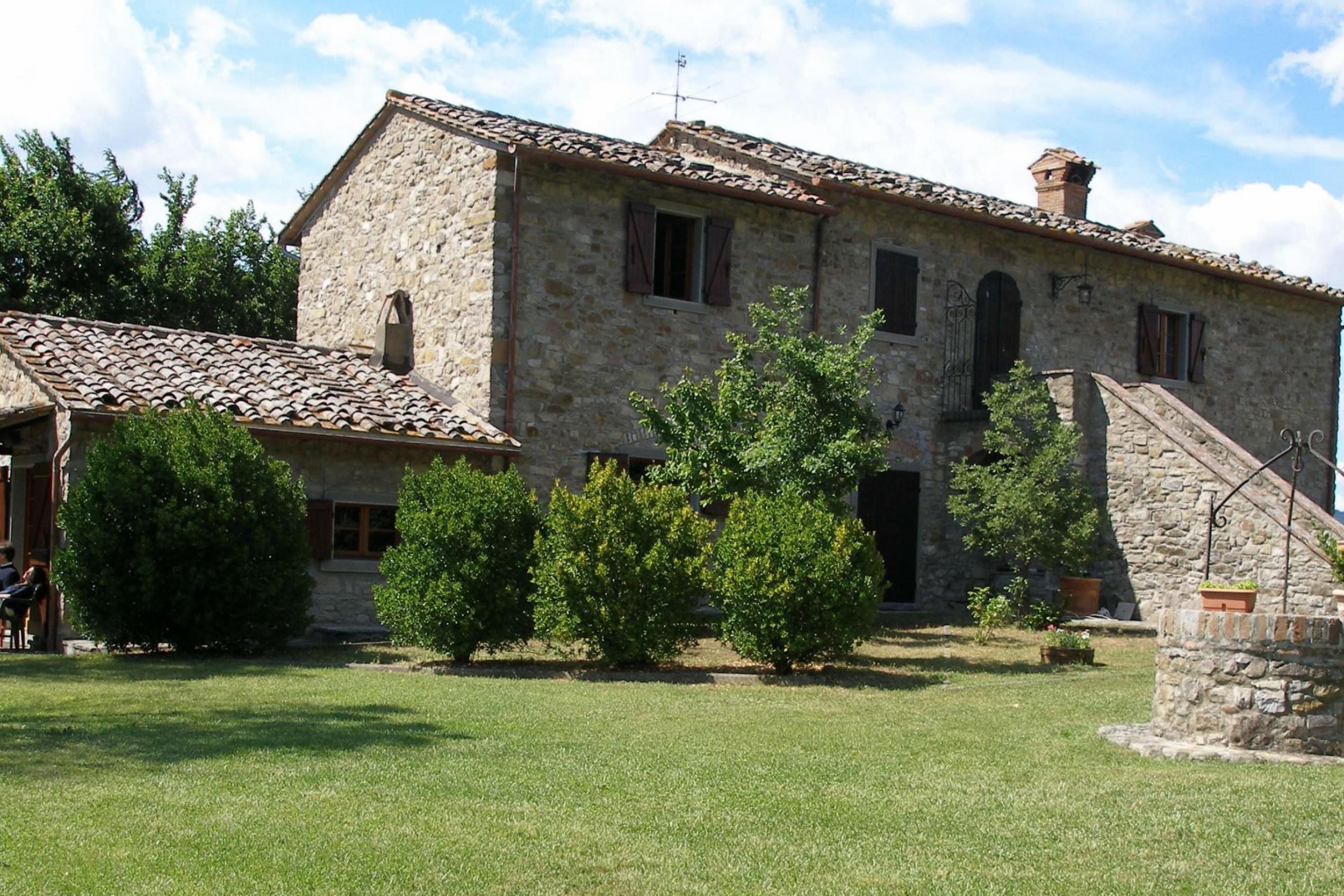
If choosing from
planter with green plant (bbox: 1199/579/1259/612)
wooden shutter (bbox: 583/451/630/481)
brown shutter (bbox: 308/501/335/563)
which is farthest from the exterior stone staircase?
brown shutter (bbox: 308/501/335/563)

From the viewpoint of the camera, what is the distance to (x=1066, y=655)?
13375 millimetres

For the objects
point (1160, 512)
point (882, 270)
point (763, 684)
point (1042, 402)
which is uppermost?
point (882, 270)

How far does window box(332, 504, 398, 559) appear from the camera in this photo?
1496 cm

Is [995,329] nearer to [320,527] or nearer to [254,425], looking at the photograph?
[320,527]

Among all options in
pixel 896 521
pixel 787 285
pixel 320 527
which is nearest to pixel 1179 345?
pixel 896 521

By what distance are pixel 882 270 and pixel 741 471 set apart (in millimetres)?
5924

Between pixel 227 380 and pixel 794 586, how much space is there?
6994 mm

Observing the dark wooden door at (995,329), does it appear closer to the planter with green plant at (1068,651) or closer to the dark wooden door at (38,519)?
the planter with green plant at (1068,651)

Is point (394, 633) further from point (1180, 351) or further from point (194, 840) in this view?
point (1180, 351)

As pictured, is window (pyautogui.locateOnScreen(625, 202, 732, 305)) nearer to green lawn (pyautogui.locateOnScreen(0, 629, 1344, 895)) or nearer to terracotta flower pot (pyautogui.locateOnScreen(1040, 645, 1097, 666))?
terracotta flower pot (pyautogui.locateOnScreen(1040, 645, 1097, 666))

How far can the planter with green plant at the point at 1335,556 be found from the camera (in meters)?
15.0

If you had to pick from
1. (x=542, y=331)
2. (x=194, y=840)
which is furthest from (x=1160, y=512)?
(x=194, y=840)

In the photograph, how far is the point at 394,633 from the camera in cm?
1246

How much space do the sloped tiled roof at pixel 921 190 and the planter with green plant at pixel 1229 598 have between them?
883 centimetres
